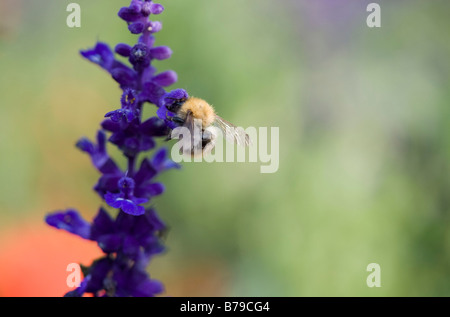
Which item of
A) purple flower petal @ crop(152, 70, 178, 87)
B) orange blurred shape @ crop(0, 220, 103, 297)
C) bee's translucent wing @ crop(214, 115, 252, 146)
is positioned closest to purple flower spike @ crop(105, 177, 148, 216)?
purple flower petal @ crop(152, 70, 178, 87)

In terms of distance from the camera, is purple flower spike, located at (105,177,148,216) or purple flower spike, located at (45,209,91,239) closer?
purple flower spike, located at (105,177,148,216)

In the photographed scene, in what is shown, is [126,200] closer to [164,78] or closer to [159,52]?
[164,78]

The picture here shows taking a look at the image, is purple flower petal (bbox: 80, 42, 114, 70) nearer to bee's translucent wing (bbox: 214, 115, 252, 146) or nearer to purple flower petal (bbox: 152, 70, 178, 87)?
purple flower petal (bbox: 152, 70, 178, 87)

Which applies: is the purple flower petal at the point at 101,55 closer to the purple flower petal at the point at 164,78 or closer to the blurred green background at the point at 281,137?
the purple flower petal at the point at 164,78

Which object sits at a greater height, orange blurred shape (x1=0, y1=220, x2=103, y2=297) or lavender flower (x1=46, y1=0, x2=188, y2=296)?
lavender flower (x1=46, y1=0, x2=188, y2=296)

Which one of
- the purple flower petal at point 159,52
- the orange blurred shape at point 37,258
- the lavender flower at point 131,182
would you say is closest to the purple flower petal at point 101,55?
the lavender flower at point 131,182

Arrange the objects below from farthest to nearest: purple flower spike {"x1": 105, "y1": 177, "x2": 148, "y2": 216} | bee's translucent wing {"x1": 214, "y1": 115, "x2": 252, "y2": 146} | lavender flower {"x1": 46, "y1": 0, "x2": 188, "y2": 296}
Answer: bee's translucent wing {"x1": 214, "y1": 115, "x2": 252, "y2": 146} < lavender flower {"x1": 46, "y1": 0, "x2": 188, "y2": 296} < purple flower spike {"x1": 105, "y1": 177, "x2": 148, "y2": 216}
